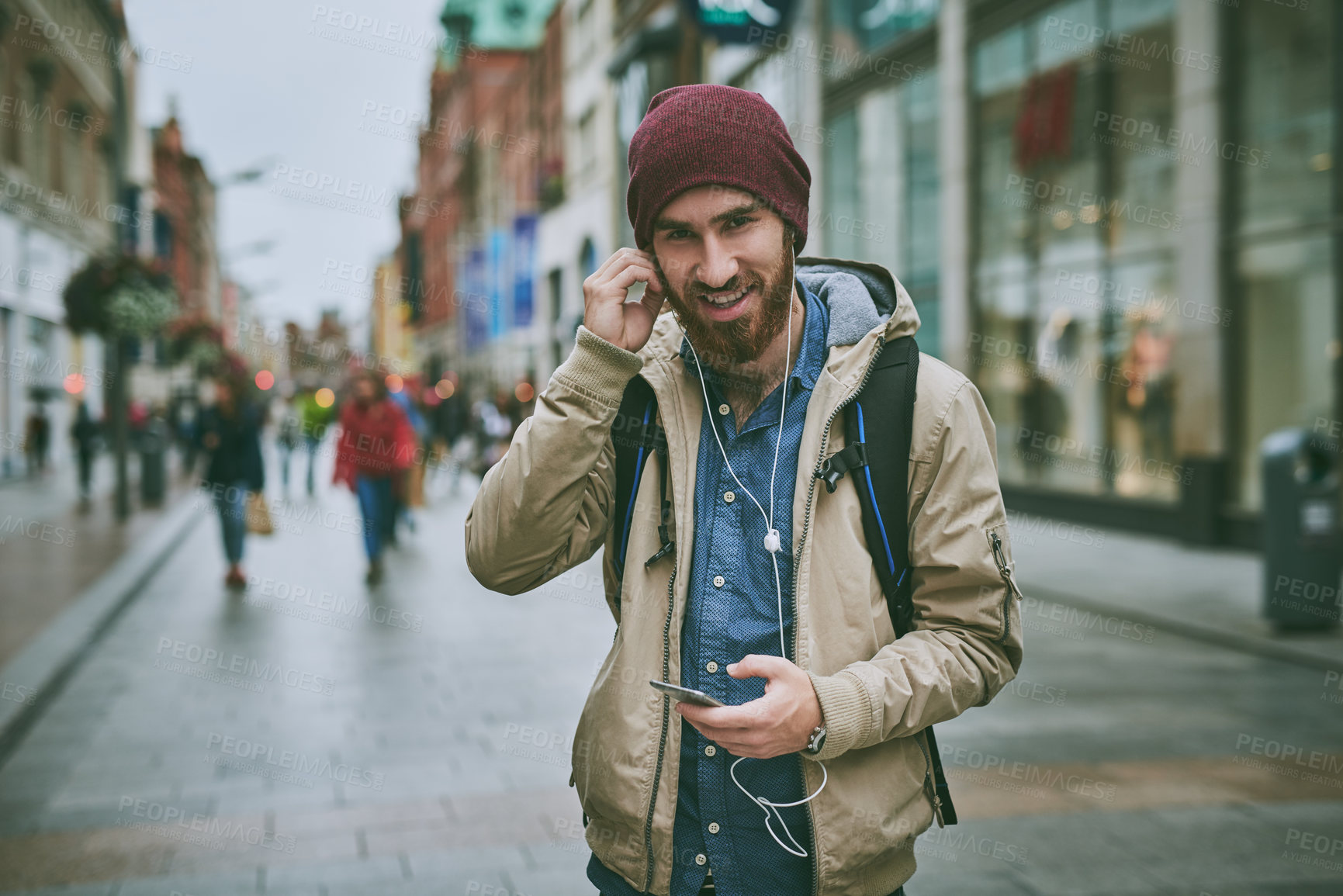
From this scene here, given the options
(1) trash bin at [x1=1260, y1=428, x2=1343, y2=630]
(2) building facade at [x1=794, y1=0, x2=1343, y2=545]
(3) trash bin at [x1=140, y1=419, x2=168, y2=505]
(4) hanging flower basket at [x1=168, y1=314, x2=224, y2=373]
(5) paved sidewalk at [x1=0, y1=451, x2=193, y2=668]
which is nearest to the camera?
(1) trash bin at [x1=1260, y1=428, x2=1343, y2=630]

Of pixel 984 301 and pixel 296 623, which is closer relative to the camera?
pixel 296 623

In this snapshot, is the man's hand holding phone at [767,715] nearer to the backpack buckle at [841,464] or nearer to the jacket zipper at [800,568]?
the jacket zipper at [800,568]

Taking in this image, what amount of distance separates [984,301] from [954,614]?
16756 millimetres

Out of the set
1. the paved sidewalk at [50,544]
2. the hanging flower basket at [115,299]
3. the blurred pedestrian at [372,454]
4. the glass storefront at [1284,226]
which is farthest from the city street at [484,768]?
the hanging flower basket at [115,299]

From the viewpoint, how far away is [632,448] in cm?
197

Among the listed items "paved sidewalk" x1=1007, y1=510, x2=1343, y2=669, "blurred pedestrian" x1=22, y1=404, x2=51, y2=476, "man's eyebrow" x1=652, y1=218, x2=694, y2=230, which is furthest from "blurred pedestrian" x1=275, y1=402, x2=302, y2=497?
"man's eyebrow" x1=652, y1=218, x2=694, y2=230

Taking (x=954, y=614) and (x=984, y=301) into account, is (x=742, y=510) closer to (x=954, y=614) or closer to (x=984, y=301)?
(x=954, y=614)

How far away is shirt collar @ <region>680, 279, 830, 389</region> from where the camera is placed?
1891 mm

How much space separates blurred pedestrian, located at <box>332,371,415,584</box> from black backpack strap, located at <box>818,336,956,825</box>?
10.0 metres

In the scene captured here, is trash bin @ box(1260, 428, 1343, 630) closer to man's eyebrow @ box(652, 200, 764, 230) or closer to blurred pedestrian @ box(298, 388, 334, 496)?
man's eyebrow @ box(652, 200, 764, 230)

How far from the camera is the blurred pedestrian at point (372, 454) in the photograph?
37.4 feet

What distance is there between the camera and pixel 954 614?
70.1 inches

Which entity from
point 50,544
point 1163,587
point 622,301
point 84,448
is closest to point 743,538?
point 622,301

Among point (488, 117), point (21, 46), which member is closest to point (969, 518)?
point (21, 46)
